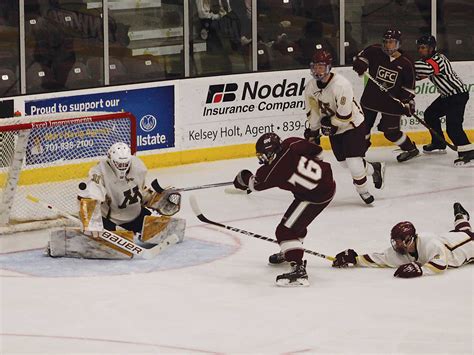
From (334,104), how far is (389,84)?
1.45 metres

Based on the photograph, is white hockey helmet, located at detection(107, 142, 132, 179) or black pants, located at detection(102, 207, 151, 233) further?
black pants, located at detection(102, 207, 151, 233)

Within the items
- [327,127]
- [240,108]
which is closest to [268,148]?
[327,127]

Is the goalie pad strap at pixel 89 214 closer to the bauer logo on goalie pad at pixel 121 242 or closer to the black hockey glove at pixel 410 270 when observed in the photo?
the bauer logo on goalie pad at pixel 121 242

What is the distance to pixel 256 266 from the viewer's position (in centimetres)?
808

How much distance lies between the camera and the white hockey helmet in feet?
26.6

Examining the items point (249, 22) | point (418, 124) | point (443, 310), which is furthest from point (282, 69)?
point (443, 310)

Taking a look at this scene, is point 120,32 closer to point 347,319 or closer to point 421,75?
point 421,75

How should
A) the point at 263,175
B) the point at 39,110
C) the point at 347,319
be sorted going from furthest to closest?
the point at 39,110, the point at 263,175, the point at 347,319

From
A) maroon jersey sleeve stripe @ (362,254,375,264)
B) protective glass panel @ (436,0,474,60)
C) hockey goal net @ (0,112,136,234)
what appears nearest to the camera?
maroon jersey sleeve stripe @ (362,254,375,264)

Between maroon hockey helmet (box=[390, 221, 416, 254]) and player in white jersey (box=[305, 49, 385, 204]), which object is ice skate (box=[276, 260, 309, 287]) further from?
player in white jersey (box=[305, 49, 385, 204])

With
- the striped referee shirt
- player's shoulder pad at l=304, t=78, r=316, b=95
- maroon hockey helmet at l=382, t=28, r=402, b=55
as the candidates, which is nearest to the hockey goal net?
player's shoulder pad at l=304, t=78, r=316, b=95

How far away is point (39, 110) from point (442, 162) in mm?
3244

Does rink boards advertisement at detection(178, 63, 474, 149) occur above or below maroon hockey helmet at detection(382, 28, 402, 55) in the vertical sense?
below

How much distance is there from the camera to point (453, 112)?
1133 cm
